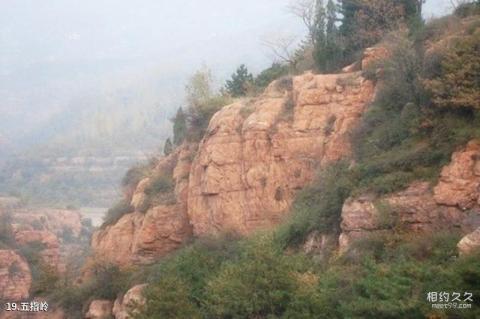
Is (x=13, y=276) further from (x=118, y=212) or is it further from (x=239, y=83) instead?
(x=239, y=83)

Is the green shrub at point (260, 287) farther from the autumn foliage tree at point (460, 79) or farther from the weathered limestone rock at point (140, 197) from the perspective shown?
the weathered limestone rock at point (140, 197)

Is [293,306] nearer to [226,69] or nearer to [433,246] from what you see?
[433,246]

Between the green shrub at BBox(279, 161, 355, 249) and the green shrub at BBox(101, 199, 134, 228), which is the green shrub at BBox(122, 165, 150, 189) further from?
the green shrub at BBox(279, 161, 355, 249)

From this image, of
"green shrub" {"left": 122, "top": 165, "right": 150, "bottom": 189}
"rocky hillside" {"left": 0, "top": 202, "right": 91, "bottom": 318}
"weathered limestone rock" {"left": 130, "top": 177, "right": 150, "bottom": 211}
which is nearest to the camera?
"weathered limestone rock" {"left": 130, "top": 177, "right": 150, "bottom": 211}

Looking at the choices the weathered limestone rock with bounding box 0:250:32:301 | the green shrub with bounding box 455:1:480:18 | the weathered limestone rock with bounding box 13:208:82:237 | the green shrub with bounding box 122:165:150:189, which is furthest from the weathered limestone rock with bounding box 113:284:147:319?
the weathered limestone rock with bounding box 13:208:82:237

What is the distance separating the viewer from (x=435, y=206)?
14.0m

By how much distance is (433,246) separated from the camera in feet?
42.0

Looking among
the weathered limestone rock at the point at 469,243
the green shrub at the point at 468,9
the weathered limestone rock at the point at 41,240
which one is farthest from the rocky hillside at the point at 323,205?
the weathered limestone rock at the point at 41,240

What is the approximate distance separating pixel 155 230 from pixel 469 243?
14992 mm

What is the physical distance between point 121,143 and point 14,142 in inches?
1464

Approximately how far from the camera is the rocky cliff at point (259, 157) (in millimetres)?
20828

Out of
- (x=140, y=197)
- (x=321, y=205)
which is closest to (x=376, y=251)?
(x=321, y=205)

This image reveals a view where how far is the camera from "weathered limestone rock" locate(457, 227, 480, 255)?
11.6m

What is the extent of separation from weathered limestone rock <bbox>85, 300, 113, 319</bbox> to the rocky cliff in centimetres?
215
